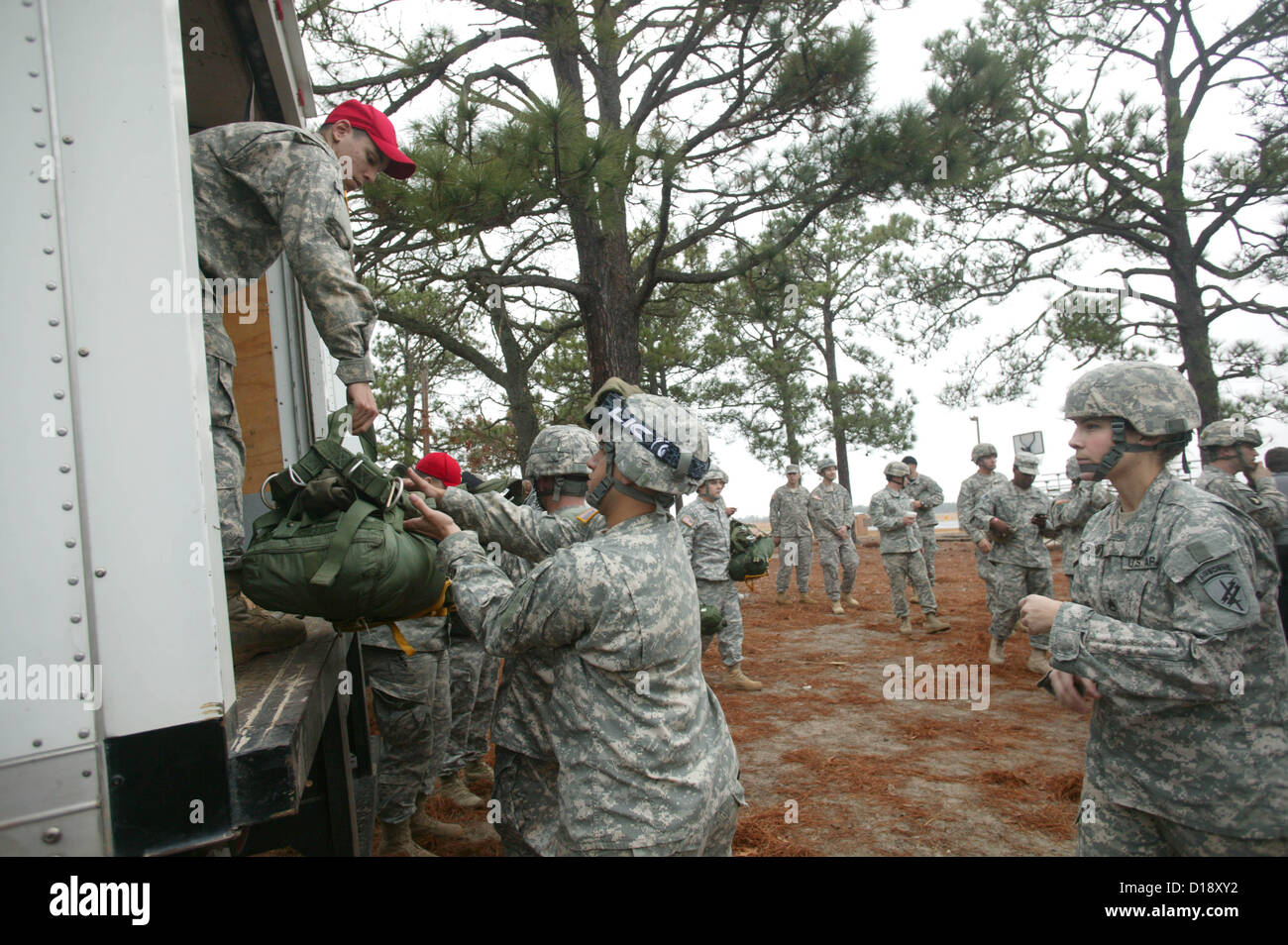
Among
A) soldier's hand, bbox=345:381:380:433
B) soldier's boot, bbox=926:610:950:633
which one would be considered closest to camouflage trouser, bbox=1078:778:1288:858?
soldier's hand, bbox=345:381:380:433

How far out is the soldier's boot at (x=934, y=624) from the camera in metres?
10.3

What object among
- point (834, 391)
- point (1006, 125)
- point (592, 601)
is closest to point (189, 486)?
point (592, 601)

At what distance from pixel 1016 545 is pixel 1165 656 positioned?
642cm

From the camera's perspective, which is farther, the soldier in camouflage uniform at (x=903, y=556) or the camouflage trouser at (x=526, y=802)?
the soldier in camouflage uniform at (x=903, y=556)

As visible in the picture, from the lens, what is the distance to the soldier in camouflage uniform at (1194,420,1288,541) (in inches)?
Answer: 217

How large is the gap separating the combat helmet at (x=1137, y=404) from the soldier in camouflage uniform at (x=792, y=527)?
1143 centimetres

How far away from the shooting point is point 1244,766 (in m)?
2.37

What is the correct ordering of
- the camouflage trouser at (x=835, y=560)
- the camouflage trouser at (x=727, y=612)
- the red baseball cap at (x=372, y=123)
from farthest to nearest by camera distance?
the camouflage trouser at (x=835, y=560) < the camouflage trouser at (x=727, y=612) < the red baseball cap at (x=372, y=123)

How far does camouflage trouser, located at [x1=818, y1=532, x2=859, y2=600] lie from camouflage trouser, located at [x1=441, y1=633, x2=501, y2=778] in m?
7.66

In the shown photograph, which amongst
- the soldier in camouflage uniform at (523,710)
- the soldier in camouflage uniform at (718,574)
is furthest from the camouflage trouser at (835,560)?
the soldier in camouflage uniform at (523,710)

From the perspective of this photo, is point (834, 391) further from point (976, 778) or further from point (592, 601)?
point (592, 601)

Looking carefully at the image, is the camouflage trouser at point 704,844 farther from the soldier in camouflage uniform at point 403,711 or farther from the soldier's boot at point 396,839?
the soldier's boot at point 396,839

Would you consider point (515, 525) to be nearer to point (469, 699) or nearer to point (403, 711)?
point (403, 711)

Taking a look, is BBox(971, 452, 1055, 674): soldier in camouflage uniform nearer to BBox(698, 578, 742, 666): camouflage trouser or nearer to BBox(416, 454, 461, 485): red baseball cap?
BBox(698, 578, 742, 666): camouflage trouser
